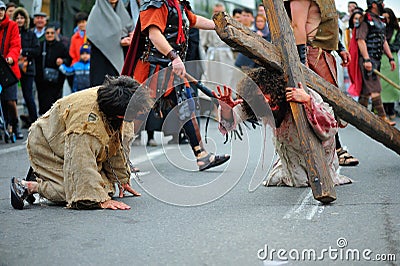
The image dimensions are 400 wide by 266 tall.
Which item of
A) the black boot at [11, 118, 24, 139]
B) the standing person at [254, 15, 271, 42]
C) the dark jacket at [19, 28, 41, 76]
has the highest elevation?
the dark jacket at [19, 28, 41, 76]

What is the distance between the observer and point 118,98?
5.50 meters

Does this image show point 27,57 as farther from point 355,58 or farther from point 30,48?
point 355,58

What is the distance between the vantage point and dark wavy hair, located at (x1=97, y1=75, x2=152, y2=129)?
550 centimetres

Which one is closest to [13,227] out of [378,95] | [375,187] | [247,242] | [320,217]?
[247,242]

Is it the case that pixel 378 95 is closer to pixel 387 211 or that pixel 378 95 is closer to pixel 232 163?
pixel 232 163

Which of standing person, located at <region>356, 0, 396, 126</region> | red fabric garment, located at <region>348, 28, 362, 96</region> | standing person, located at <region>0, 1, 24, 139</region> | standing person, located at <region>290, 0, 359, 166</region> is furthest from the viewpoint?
red fabric garment, located at <region>348, 28, 362, 96</region>

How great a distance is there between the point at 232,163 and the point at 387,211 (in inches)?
80.5

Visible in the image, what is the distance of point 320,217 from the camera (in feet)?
Result: 17.9

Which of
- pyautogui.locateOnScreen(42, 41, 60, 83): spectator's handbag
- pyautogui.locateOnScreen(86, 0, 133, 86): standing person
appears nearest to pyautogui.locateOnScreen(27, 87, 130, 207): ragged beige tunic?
pyautogui.locateOnScreen(86, 0, 133, 86): standing person

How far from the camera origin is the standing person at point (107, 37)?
10281mm

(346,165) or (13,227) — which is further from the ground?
(13,227)

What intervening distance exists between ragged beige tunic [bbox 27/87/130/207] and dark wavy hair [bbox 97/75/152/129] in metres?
0.09

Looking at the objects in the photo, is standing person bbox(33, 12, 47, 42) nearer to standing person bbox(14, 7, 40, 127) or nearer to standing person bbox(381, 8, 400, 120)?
standing person bbox(14, 7, 40, 127)

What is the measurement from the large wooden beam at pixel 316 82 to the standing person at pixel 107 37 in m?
4.24
